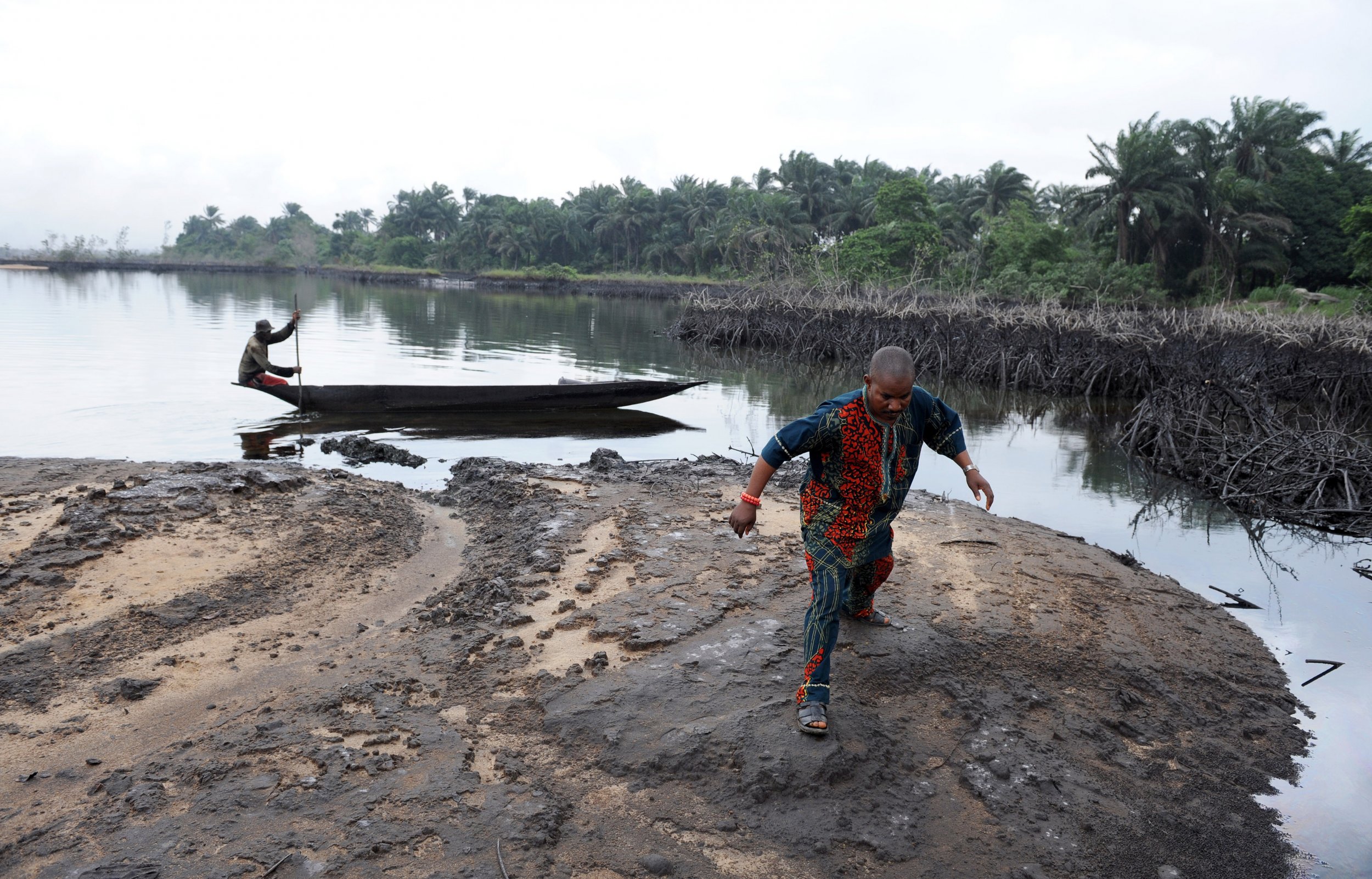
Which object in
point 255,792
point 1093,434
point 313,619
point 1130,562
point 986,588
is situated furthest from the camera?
point 1093,434

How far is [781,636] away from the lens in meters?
4.12

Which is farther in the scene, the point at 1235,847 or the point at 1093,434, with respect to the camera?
the point at 1093,434

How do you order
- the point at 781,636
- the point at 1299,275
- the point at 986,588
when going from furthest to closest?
1. the point at 1299,275
2. the point at 986,588
3. the point at 781,636

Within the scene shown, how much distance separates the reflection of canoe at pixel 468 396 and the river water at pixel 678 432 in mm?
273

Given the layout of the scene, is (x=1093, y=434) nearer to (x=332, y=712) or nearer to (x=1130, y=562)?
(x=1130, y=562)

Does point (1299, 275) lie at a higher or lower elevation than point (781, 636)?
higher

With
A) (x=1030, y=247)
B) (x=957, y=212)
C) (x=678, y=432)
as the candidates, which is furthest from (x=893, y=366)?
(x=957, y=212)

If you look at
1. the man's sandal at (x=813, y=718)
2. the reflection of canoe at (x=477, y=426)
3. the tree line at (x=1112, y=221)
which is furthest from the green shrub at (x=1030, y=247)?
the man's sandal at (x=813, y=718)

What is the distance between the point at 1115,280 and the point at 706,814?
120ft

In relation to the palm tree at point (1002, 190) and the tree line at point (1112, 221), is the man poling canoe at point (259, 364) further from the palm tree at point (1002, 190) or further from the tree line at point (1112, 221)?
the palm tree at point (1002, 190)

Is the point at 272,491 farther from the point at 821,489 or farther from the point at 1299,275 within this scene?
the point at 1299,275

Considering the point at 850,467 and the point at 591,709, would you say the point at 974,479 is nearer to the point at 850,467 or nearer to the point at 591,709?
the point at 850,467

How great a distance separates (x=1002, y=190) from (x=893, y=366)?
178ft

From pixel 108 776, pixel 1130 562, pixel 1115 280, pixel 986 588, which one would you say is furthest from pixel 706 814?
pixel 1115 280
